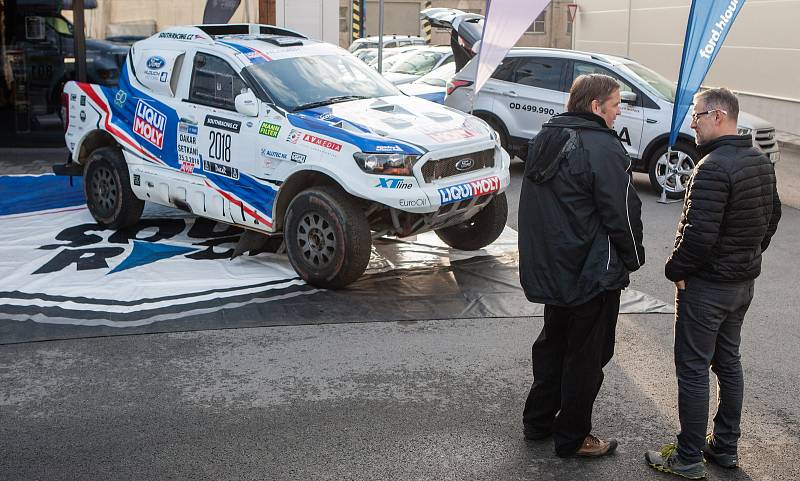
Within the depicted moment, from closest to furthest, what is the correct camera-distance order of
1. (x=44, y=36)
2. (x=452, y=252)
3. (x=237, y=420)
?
(x=237, y=420), (x=452, y=252), (x=44, y=36)

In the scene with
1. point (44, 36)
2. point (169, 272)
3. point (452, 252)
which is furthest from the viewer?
point (44, 36)

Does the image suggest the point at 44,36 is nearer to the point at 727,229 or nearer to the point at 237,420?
the point at 237,420

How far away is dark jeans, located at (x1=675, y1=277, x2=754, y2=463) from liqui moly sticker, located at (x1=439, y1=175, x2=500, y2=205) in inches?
125

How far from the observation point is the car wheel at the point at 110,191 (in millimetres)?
Answer: 9391

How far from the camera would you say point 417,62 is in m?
19.2

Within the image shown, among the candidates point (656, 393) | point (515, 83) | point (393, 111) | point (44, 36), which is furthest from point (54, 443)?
point (44, 36)

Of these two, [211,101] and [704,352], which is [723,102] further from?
[211,101]

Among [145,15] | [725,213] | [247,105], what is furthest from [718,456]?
[145,15]

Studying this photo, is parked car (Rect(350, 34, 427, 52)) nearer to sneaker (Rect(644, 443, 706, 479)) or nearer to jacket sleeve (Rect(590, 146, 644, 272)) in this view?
jacket sleeve (Rect(590, 146, 644, 272))

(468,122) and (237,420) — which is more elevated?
(468,122)

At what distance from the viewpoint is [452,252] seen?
9.02 m

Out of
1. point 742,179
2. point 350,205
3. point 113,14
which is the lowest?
point 350,205

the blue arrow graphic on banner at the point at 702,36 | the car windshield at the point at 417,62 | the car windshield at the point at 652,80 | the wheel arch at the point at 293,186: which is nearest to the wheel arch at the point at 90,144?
the wheel arch at the point at 293,186

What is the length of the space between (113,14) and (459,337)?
1128 cm
